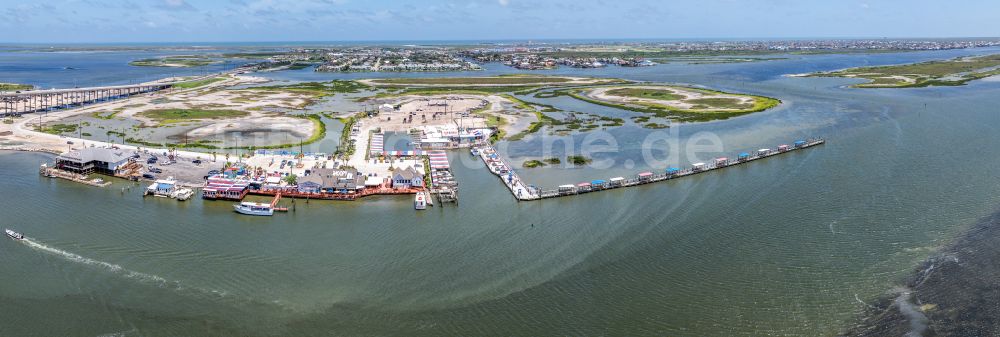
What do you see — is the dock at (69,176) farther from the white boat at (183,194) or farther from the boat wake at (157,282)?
the boat wake at (157,282)

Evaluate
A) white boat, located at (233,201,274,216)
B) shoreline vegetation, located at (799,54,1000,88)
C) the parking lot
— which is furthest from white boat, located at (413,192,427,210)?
shoreline vegetation, located at (799,54,1000,88)

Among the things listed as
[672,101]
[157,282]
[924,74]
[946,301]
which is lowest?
[157,282]

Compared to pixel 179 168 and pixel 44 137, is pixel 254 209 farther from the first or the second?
pixel 44 137

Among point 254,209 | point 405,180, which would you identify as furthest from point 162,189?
point 405,180

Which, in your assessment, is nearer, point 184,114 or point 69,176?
point 69,176

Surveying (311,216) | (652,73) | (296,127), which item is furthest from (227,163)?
(652,73)

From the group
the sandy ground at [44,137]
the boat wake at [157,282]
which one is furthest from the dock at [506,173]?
the sandy ground at [44,137]

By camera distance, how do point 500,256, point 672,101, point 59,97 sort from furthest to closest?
point 59,97 → point 672,101 → point 500,256
